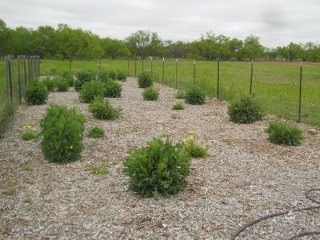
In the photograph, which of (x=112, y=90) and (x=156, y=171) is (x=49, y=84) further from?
(x=156, y=171)

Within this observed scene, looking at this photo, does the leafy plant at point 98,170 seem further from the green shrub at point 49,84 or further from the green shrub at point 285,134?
the green shrub at point 49,84

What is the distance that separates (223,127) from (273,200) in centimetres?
404

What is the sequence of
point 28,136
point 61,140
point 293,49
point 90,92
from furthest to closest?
point 293,49 < point 90,92 < point 28,136 < point 61,140

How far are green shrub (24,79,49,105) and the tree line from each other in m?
40.5

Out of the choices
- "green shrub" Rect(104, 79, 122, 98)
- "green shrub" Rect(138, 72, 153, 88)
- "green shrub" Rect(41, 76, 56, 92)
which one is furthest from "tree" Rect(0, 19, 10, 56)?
"green shrub" Rect(104, 79, 122, 98)

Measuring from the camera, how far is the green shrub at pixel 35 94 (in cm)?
1005

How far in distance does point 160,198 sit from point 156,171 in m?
0.34

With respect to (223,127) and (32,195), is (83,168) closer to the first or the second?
(32,195)

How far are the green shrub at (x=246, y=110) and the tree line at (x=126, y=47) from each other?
4257 centimetres

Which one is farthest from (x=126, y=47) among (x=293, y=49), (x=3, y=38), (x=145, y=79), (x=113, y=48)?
(x=145, y=79)

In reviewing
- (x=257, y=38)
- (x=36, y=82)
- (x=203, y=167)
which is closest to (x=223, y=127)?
(x=203, y=167)

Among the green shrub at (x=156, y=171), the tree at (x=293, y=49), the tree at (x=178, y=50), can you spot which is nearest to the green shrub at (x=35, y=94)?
the green shrub at (x=156, y=171)

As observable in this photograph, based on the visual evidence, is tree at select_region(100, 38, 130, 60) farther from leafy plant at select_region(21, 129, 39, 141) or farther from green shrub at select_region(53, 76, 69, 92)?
leafy plant at select_region(21, 129, 39, 141)

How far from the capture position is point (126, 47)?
7319cm
